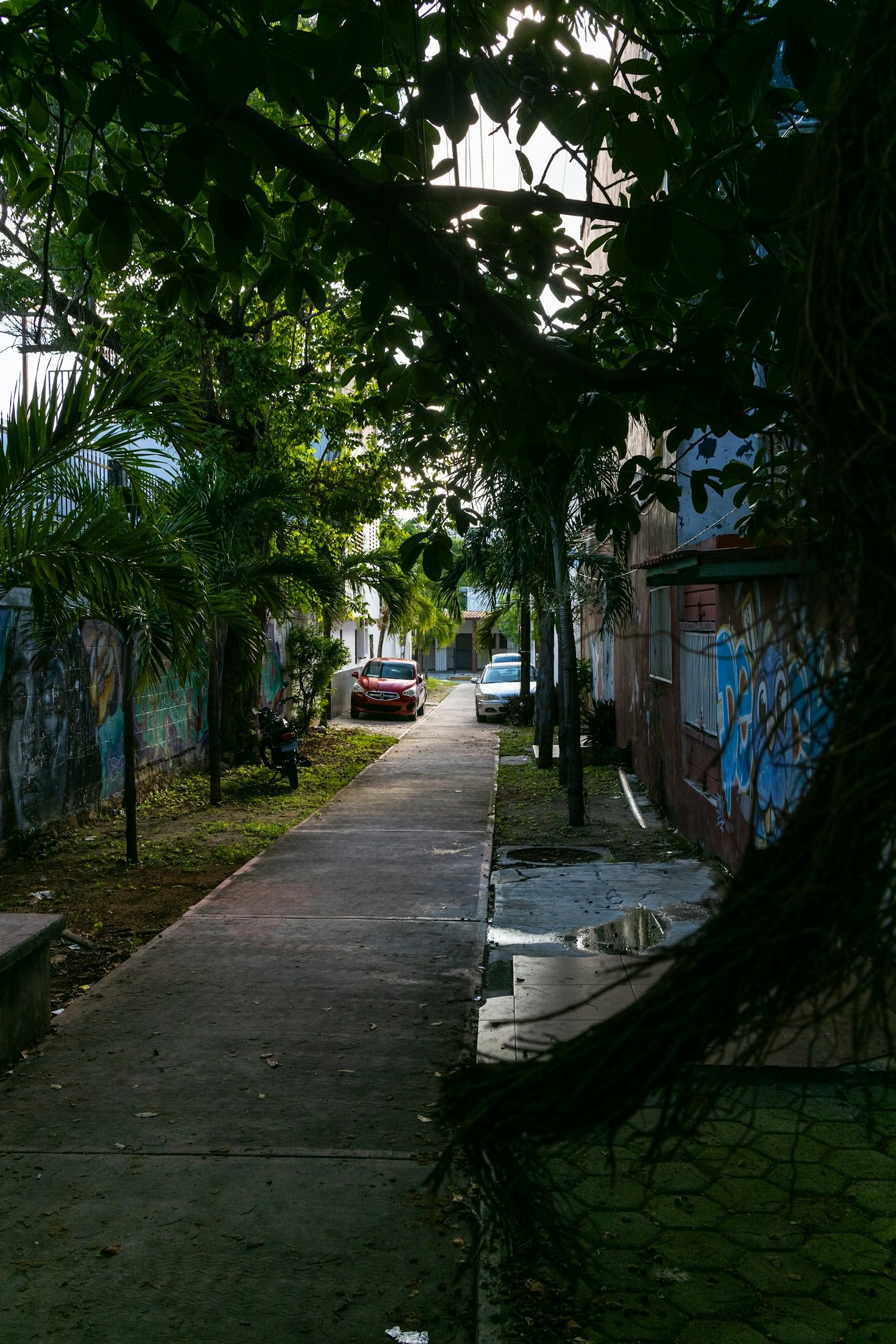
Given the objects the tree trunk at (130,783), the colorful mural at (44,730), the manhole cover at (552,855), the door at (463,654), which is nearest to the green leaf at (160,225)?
the tree trunk at (130,783)

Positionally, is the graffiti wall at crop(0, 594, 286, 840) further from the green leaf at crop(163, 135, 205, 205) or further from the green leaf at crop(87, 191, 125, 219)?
the green leaf at crop(163, 135, 205, 205)

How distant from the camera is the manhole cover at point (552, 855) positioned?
31.4 feet

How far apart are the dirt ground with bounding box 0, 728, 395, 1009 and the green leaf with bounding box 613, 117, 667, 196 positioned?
5305mm

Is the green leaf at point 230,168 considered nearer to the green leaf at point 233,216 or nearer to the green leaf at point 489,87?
the green leaf at point 233,216

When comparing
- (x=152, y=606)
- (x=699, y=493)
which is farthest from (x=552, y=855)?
(x=699, y=493)

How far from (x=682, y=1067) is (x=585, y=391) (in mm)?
2850

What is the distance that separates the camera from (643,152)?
2.79 metres

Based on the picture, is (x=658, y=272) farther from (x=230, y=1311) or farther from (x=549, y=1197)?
(x=230, y=1311)

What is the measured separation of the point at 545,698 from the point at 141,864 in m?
9.43

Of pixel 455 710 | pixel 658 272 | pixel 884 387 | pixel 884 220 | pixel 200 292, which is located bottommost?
pixel 455 710

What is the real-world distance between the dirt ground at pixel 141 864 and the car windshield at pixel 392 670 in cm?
1378

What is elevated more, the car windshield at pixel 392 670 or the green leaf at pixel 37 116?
the green leaf at pixel 37 116

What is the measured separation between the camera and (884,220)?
1229mm

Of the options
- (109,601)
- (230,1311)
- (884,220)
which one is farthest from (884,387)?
(109,601)
